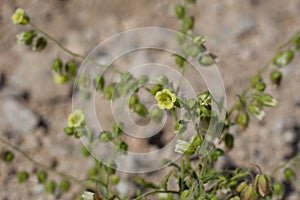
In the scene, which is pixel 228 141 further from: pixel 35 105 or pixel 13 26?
pixel 13 26

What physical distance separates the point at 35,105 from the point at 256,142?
1.19 m

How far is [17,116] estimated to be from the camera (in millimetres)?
3480

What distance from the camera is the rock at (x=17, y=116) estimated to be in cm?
345

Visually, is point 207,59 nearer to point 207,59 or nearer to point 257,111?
point 207,59

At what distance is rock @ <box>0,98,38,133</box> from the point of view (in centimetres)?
345

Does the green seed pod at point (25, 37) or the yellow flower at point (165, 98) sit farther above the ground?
the green seed pod at point (25, 37)

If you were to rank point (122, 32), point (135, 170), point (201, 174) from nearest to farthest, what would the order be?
1. point (201, 174)
2. point (135, 170)
3. point (122, 32)

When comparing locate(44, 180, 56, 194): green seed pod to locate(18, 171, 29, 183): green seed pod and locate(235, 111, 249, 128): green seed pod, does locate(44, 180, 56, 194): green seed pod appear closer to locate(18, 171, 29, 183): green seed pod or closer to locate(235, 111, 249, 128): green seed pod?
locate(18, 171, 29, 183): green seed pod

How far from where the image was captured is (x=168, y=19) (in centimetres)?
384

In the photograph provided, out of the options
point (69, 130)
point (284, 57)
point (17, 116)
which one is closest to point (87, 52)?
point (17, 116)

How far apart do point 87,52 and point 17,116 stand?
1.79ft

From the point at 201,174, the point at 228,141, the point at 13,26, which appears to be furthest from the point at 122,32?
the point at 201,174

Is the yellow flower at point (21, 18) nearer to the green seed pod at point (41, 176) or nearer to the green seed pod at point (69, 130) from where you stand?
the green seed pod at point (69, 130)

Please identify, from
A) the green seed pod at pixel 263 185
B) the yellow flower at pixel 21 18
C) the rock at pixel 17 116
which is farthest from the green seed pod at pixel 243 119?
the rock at pixel 17 116
